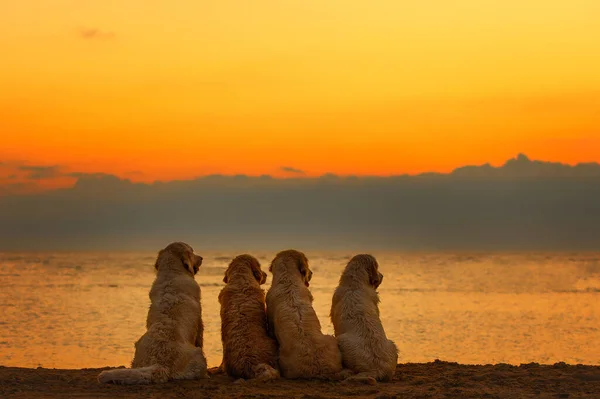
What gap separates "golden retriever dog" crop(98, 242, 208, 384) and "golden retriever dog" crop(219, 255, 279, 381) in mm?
415

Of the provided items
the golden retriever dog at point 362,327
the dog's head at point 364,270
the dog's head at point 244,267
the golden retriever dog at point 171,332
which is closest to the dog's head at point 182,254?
the golden retriever dog at point 171,332

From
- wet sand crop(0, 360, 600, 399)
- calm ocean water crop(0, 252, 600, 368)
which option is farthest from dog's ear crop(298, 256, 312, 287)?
calm ocean water crop(0, 252, 600, 368)

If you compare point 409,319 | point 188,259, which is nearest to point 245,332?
point 188,259

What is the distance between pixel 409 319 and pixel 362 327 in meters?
14.0

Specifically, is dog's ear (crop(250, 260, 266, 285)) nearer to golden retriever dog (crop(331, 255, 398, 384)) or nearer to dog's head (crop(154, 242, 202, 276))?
dog's head (crop(154, 242, 202, 276))

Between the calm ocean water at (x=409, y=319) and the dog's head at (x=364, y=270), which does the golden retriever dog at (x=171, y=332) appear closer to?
the dog's head at (x=364, y=270)

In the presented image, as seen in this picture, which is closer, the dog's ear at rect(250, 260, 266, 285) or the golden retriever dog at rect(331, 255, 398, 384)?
the golden retriever dog at rect(331, 255, 398, 384)

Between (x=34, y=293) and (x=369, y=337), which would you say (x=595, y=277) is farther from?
(x=369, y=337)

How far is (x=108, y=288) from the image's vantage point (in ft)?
129

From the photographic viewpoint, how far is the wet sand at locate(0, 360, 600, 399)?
9859mm

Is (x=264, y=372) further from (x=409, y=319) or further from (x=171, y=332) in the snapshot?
(x=409, y=319)

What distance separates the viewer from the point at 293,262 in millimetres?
11789

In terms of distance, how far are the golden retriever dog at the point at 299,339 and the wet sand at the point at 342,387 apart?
234mm

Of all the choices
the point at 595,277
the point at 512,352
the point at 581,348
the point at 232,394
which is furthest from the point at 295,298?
the point at 595,277
